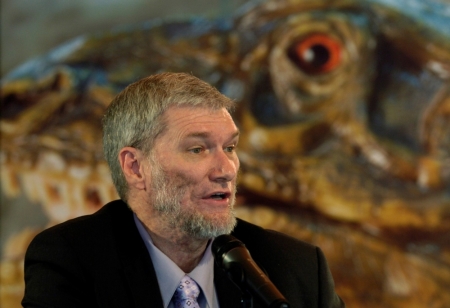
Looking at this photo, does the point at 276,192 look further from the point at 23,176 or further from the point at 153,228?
the point at 153,228

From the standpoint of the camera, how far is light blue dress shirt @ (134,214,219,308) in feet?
7.69

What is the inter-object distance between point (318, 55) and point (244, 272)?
266cm

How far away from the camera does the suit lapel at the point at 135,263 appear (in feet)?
7.38

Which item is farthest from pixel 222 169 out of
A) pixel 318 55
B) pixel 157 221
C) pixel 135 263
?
pixel 318 55

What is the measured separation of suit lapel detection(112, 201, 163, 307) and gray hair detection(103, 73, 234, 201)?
27 centimetres

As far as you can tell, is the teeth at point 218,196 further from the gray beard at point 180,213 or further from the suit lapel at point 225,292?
the suit lapel at point 225,292

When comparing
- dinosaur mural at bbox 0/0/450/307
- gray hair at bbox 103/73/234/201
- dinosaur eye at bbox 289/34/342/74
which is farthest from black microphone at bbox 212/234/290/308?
→ dinosaur eye at bbox 289/34/342/74

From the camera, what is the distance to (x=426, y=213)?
415cm

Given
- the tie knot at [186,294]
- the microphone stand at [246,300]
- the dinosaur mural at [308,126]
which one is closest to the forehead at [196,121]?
the tie knot at [186,294]

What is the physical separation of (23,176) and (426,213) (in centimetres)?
246

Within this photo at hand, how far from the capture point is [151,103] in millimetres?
2311

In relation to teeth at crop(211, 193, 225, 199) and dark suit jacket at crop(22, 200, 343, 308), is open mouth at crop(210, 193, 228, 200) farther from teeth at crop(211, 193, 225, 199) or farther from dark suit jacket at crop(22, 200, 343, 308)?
dark suit jacket at crop(22, 200, 343, 308)

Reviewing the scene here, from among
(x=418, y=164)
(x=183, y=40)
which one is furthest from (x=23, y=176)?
(x=418, y=164)

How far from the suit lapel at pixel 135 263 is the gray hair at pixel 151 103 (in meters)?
0.27
